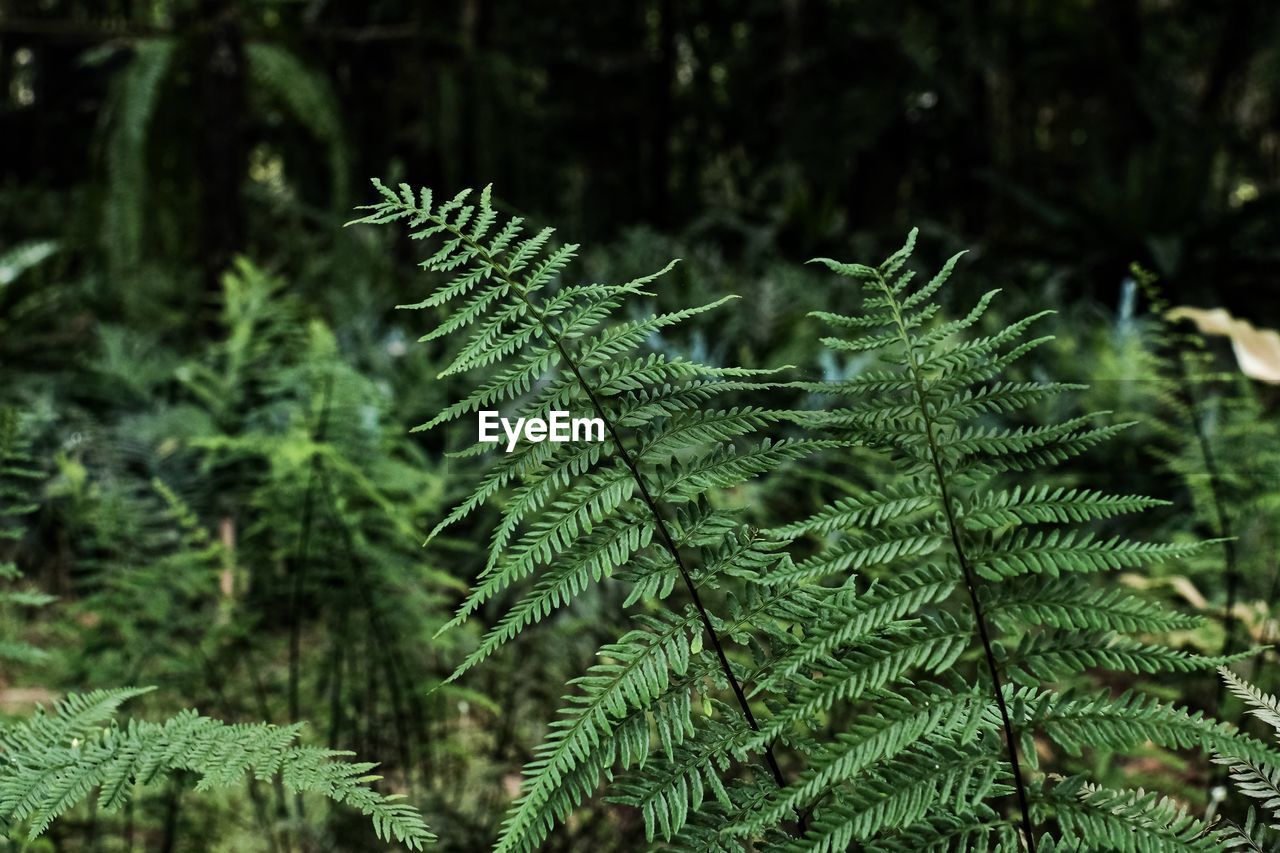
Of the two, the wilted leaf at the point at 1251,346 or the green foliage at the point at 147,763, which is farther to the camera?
the wilted leaf at the point at 1251,346

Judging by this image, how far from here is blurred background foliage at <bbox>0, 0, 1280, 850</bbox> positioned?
1.63m

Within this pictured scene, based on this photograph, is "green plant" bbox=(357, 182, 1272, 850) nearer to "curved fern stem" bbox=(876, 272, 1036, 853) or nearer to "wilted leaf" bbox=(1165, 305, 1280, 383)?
"curved fern stem" bbox=(876, 272, 1036, 853)

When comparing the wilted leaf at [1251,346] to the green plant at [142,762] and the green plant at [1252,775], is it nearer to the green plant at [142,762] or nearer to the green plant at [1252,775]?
the green plant at [1252,775]

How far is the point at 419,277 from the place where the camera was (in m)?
4.41

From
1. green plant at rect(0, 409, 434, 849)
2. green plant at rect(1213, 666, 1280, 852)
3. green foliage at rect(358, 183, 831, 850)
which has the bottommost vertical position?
green plant at rect(0, 409, 434, 849)

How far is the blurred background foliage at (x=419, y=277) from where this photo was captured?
163cm

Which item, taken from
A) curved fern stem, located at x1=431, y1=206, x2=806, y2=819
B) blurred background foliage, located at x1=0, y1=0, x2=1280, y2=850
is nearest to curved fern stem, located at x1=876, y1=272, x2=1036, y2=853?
curved fern stem, located at x1=431, y1=206, x2=806, y2=819

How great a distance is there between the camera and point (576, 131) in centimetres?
654

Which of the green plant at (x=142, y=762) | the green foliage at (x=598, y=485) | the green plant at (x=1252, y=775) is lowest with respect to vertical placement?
the green plant at (x=142, y=762)

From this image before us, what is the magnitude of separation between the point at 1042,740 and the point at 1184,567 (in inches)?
17.7

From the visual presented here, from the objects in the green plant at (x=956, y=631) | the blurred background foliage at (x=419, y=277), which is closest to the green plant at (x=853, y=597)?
the green plant at (x=956, y=631)

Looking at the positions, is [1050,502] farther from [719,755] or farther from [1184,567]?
[1184,567]

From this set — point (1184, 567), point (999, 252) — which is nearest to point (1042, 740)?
point (1184, 567)

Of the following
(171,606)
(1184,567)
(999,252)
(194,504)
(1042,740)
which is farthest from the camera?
(999,252)
